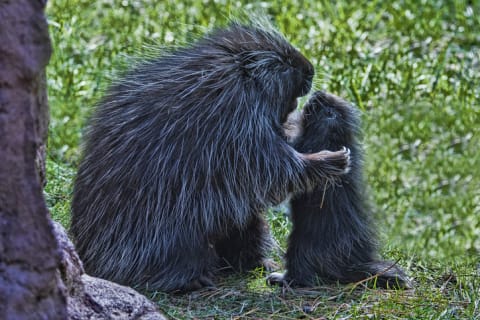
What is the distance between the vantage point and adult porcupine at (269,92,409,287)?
176 inches

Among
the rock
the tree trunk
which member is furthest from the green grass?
the tree trunk

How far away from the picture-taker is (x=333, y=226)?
4.48 m

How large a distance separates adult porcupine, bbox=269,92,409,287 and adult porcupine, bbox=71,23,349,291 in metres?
0.14

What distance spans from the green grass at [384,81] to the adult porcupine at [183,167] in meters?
0.80

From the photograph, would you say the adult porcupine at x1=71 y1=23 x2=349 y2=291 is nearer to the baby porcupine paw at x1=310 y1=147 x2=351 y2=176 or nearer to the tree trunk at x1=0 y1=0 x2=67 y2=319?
the baby porcupine paw at x1=310 y1=147 x2=351 y2=176

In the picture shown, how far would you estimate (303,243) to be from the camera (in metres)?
4.47

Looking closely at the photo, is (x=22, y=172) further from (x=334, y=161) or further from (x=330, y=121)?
(x=330, y=121)

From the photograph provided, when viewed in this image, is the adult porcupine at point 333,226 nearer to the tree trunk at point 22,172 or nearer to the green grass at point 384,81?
the green grass at point 384,81

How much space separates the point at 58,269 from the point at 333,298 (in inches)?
69.9

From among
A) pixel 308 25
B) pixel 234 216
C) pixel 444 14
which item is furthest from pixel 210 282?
pixel 444 14

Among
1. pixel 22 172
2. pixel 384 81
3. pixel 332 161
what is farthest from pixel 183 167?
pixel 384 81

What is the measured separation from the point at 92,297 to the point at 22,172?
2.44ft

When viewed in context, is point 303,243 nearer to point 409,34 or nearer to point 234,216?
point 234,216

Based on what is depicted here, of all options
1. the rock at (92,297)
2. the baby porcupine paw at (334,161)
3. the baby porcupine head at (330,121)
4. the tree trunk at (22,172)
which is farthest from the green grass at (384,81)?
the tree trunk at (22,172)
